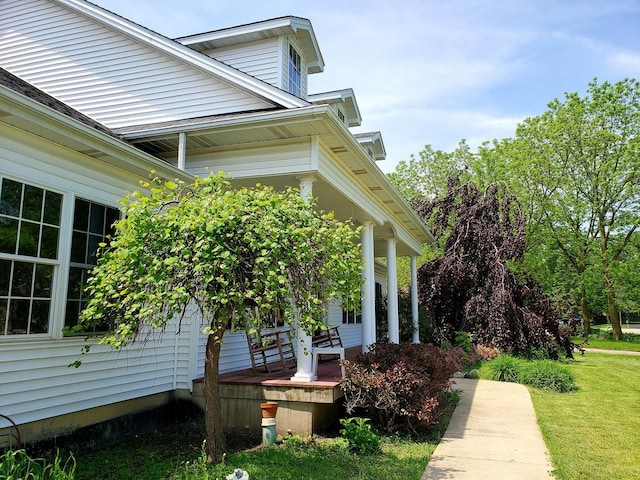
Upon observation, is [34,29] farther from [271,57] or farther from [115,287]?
[115,287]

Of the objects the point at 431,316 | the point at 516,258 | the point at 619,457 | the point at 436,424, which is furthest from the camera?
the point at 431,316

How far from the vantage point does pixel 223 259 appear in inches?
168

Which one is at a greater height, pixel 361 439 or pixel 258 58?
pixel 258 58

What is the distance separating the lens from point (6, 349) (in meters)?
4.86

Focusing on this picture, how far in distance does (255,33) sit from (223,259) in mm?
7992

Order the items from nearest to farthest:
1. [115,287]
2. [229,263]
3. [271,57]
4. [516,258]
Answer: [229,263]
[115,287]
[271,57]
[516,258]

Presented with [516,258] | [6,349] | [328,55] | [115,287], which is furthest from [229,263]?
[516,258]

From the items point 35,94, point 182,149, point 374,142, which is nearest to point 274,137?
point 182,149

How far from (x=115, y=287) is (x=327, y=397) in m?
3.23

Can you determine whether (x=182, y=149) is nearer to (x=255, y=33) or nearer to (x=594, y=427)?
(x=255, y=33)

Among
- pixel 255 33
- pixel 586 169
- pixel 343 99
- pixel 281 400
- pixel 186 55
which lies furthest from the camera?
pixel 586 169

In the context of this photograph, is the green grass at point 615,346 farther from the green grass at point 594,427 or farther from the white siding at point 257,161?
the white siding at point 257,161

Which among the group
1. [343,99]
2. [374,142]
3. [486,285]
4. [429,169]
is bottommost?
[486,285]

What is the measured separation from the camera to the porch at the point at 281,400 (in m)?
6.56
